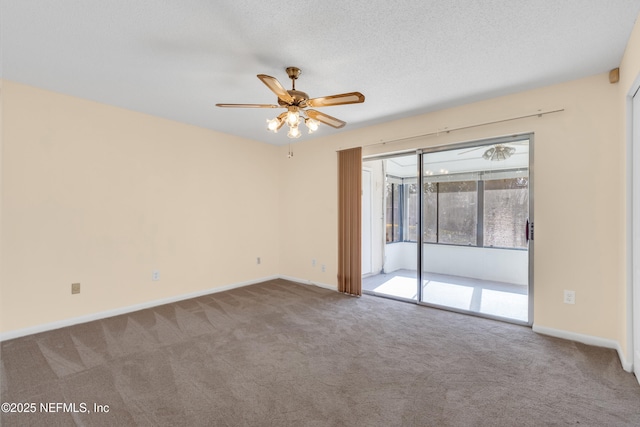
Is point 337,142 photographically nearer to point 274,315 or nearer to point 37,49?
point 274,315

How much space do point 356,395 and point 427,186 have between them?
11.4 feet

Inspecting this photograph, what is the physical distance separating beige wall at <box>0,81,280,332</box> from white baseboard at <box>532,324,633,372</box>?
13.4 feet

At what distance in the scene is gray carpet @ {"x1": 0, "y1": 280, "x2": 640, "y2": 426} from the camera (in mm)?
1745

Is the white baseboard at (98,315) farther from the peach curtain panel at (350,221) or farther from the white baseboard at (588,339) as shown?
the white baseboard at (588,339)

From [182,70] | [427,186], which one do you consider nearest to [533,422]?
[427,186]

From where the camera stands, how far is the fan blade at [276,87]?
6.35 feet

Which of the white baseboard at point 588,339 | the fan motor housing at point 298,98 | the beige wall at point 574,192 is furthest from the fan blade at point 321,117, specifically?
the white baseboard at point 588,339

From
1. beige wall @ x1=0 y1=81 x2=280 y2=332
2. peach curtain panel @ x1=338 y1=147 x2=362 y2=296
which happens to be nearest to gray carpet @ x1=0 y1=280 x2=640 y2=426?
beige wall @ x1=0 y1=81 x2=280 y2=332

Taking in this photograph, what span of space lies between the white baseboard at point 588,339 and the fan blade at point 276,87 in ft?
11.1

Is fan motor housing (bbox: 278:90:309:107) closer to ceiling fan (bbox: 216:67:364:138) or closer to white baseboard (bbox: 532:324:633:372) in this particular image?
ceiling fan (bbox: 216:67:364:138)

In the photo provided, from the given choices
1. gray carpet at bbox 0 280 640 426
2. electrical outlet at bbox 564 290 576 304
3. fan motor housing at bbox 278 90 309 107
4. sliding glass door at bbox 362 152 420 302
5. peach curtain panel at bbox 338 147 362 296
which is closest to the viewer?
gray carpet at bbox 0 280 640 426

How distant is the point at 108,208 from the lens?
338 cm

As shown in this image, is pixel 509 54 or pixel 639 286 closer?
pixel 639 286

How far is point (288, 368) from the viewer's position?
2.28 metres
